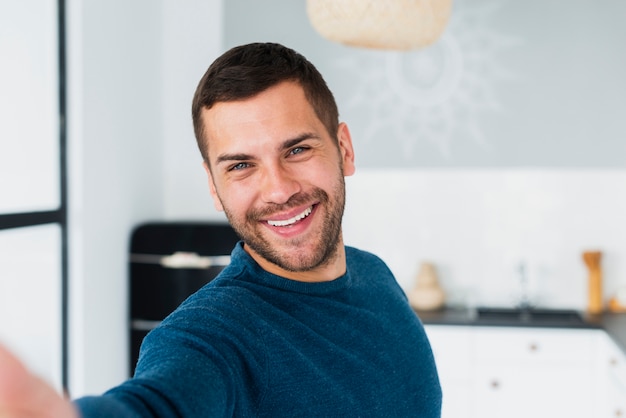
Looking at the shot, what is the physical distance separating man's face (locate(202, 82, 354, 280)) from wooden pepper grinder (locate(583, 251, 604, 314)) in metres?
3.03


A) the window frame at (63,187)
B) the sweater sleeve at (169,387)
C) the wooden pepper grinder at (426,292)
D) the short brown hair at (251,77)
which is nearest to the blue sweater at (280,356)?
the sweater sleeve at (169,387)

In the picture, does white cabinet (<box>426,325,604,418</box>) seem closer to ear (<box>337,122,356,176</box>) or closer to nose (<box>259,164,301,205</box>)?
ear (<box>337,122,356,176</box>)

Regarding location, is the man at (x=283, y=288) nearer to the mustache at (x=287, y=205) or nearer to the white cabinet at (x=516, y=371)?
the mustache at (x=287, y=205)

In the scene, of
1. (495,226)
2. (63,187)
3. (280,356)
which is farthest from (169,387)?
(495,226)

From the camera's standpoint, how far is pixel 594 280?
4031mm

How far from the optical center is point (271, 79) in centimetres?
122

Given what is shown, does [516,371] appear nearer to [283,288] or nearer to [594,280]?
[594,280]

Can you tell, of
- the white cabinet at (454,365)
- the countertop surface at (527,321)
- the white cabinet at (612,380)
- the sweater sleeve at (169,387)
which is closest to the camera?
the sweater sleeve at (169,387)

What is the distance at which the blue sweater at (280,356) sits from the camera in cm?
87

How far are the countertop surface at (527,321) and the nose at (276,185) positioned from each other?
2665mm

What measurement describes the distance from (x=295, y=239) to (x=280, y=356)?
0.89 ft

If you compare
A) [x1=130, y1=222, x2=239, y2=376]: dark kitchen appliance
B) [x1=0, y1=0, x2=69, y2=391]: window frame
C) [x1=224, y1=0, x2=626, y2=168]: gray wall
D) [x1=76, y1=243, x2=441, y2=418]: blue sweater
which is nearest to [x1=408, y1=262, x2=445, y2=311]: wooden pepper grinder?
[x1=224, y1=0, x2=626, y2=168]: gray wall

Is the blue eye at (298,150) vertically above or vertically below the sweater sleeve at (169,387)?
above

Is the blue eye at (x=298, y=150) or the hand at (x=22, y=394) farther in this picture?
the blue eye at (x=298, y=150)
